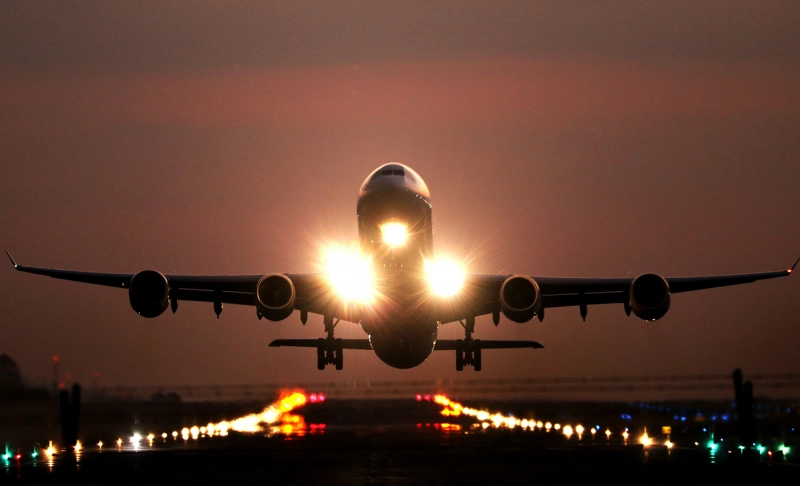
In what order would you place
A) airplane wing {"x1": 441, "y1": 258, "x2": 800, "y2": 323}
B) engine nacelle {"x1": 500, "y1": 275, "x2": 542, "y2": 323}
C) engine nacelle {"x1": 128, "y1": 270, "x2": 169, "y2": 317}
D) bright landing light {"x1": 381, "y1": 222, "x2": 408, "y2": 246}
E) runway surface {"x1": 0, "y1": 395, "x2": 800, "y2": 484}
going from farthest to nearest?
airplane wing {"x1": 441, "y1": 258, "x2": 800, "y2": 323}, engine nacelle {"x1": 128, "y1": 270, "x2": 169, "y2": 317}, engine nacelle {"x1": 500, "y1": 275, "x2": 542, "y2": 323}, bright landing light {"x1": 381, "y1": 222, "x2": 408, "y2": 246}, runway surface {"x1": 0, "y1": 395, "x2": 800, "y2": 484}

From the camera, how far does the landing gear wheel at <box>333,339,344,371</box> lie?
4484 cm

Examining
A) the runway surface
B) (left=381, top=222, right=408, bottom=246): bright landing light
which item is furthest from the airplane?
the runway surface

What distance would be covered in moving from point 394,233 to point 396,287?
1.86 metres

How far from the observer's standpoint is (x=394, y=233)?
36.7 m

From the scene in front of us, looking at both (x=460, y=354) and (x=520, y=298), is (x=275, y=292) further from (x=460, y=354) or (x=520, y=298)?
(x=460, y=354)

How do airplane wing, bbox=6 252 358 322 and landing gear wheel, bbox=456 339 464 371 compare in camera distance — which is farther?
landing gear wheel, bbox=456 339 464 371

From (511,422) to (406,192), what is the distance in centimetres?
2134

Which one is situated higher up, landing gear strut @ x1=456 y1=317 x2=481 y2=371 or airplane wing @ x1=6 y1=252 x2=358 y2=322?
airplane wing @ x1=6 y1=252 x2=358 y2=322

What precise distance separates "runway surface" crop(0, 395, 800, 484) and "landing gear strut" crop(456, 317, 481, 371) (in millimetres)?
2870

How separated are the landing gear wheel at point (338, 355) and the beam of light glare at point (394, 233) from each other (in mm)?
9327

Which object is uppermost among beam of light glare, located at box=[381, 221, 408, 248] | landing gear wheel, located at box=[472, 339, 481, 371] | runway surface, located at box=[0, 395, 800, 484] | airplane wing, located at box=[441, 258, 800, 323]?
beam of light glare, located at box=[381, 221, 408, 248]

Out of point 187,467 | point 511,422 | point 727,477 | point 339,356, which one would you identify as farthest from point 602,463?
point 511,422

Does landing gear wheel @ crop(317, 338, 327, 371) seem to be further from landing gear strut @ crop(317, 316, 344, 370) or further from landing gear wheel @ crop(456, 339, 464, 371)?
landing gear wheel @ crop(456, 339, 464, 371)

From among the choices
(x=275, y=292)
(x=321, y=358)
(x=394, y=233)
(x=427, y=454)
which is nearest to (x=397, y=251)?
(x=394, y=233)
